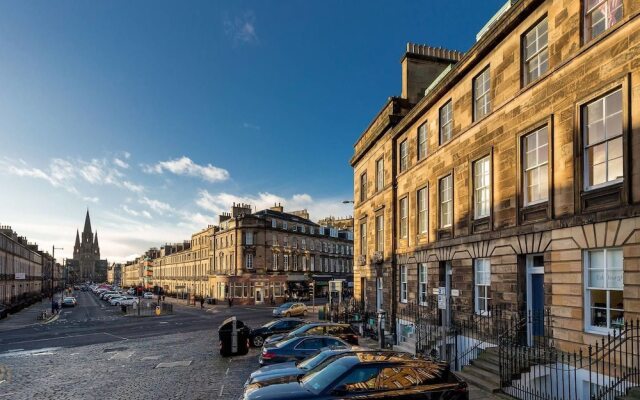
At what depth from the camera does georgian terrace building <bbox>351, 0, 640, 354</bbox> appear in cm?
1007

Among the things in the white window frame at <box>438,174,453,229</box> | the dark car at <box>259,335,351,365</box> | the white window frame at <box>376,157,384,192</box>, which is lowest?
the dark car at <box>259,335,351,365</box>

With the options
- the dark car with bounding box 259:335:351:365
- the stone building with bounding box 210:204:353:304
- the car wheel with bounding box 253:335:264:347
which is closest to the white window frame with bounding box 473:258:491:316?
the dark car with bounding box 259:335:351:365

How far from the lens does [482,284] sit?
15.6 m

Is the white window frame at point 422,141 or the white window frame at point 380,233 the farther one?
the white window frame at point 380,233

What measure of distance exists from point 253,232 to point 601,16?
5377 centimetres

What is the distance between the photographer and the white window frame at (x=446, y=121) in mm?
18737

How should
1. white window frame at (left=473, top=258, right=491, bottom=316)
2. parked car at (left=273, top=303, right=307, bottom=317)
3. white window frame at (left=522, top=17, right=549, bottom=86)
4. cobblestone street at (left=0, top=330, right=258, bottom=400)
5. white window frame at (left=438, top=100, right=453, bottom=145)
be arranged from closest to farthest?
white window frame at (left=522, top=17, right=549, bottom=86) → cobblestone street at (left=0, top=330, right=258, bottom=400) → white window frame at (left=473, top=258, right=491, bottom=316) → white window frame at (left=438, top=100, right=453, bottom=145) → parked car at (left=273, top=303, right=307, bottom=317)

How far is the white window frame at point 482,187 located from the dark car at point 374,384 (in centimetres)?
781

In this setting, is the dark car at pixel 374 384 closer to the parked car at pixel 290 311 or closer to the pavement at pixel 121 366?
the pavement at pixel 121 366

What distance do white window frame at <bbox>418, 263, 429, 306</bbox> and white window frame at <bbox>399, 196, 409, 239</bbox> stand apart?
85.6 inches

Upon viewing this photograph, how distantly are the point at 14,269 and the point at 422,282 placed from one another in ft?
214

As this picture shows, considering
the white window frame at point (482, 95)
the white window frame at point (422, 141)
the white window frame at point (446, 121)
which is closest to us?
the white window frame at point (482, 95)

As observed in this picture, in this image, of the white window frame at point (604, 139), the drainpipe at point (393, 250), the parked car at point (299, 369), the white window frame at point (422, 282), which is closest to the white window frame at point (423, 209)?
the white window frame at point (422, 282)

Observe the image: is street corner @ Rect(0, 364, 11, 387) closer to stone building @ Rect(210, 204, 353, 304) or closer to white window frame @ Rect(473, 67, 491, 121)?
white window frame @ Rect(473, 67, 491, 121)
